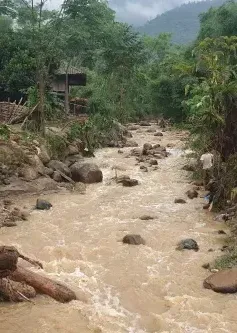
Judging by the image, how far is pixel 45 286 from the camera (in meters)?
6.69

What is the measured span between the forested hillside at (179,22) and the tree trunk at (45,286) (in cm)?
12272

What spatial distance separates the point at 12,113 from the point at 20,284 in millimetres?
12484

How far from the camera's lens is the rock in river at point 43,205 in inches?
457

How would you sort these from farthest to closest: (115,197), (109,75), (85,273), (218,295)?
(109,75) → (115,197) → (85,273) → (218,295)

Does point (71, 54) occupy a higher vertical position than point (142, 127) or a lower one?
higher

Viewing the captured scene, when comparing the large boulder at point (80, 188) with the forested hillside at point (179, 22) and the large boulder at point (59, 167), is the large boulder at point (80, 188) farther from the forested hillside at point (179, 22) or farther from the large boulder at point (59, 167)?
the forested hillside at point (179, 22)

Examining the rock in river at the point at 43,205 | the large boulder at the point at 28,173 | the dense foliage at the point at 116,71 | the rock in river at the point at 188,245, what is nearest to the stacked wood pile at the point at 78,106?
the dense foliage at the point at 116,71

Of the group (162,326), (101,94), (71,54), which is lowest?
(162,326)

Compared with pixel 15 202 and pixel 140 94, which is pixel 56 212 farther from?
pixel 140 94

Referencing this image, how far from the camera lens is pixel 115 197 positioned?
12.9m

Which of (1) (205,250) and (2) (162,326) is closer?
(2) (162,326)

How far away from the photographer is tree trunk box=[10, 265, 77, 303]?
21.7 ft

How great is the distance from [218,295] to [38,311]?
9.51ft

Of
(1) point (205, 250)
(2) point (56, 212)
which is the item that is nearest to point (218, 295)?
(1) point (205, 250)
